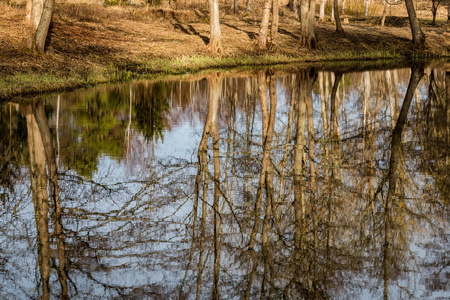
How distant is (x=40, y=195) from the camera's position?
771 cm

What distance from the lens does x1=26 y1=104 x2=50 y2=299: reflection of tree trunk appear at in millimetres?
5496

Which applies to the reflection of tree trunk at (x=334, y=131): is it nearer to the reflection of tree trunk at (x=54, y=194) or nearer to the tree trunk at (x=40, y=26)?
the reflection of tree trunk at (x=54, y=194)

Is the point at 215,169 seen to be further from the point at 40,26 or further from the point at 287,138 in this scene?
the point at 40,26

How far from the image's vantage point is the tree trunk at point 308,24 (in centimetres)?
3447

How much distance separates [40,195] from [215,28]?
76.3 feet

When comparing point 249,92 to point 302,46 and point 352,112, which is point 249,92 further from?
point 302,46

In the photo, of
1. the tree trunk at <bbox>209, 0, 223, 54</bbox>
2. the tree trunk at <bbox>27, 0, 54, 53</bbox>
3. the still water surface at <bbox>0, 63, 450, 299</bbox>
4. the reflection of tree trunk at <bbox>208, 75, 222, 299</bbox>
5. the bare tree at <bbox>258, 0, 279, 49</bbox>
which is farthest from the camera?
the bare tree at <bbox>258, 0, 279, 49</bbox>

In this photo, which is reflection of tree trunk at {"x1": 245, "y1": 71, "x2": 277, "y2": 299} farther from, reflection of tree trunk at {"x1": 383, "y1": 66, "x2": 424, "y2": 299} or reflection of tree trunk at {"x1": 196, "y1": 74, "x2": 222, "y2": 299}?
reflection of tree trunk at {"x1": 383, "y1": 66, "x2": 424, "y2": 299}

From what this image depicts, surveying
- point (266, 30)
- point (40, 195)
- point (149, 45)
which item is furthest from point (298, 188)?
point (266, 30)

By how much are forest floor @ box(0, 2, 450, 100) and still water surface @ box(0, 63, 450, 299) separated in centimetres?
677

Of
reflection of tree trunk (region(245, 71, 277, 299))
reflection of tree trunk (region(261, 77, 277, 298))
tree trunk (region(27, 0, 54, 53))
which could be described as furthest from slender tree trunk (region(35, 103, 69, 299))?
tree trunk (region(27, 0, 54, 53))


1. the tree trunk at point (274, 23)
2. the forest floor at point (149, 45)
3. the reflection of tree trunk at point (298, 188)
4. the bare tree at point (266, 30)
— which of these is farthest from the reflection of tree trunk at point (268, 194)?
the tree trunk at point (274, 23)

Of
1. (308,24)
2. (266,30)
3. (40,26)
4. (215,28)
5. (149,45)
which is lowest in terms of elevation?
(149,45)

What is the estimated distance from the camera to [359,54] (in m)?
37.1
